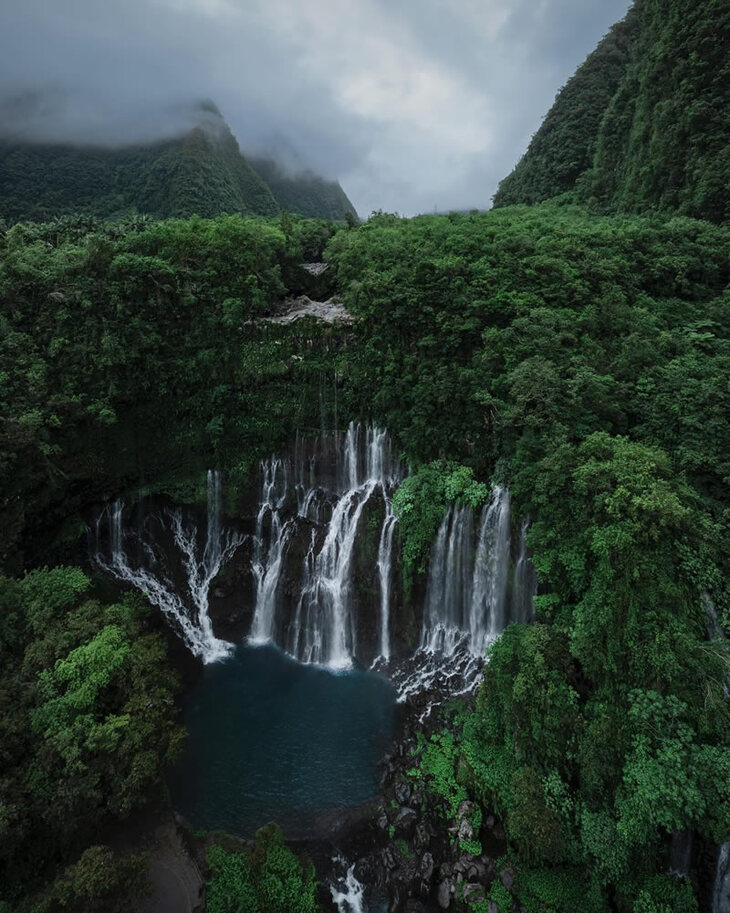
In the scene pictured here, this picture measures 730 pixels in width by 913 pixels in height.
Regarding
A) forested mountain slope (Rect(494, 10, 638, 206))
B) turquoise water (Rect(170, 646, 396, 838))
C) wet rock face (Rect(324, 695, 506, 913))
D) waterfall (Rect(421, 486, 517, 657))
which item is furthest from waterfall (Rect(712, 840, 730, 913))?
forested mountain slope (Rect(494, 10, 638, 206))

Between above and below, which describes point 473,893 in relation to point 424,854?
above

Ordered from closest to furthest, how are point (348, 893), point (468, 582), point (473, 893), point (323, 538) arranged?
point (473, 893) < point (348, 893) < point (468, 582) < point (323, 538)

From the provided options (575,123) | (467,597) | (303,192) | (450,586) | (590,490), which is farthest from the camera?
(303,192)

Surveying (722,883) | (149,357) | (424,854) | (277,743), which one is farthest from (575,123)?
(424,854)

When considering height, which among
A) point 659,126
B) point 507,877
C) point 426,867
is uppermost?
point 659,126

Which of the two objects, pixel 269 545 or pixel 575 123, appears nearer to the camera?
pixel 269 545

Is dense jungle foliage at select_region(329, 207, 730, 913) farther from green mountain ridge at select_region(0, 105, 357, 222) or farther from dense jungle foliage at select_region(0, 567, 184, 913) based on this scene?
green mountain ridge at select_region(0, 105, 357, 222)

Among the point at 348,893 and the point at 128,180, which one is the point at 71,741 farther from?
the point at 128,180

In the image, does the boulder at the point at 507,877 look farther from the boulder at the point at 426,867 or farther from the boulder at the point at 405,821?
the boulder at the point at 405,821
